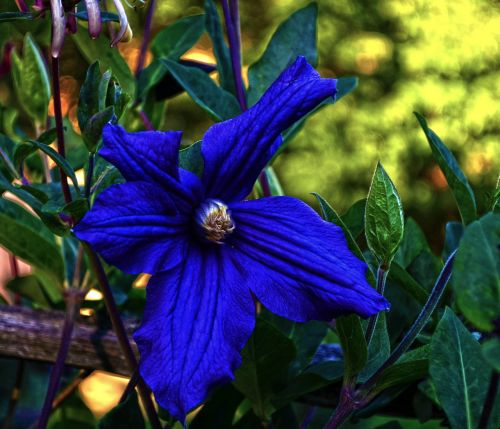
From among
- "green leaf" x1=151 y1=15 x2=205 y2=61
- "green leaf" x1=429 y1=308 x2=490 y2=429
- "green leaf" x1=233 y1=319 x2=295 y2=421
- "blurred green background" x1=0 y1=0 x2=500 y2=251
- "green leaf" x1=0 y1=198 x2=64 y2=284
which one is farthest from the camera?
"blurred green background" x1=0 y1=0 x2=500 y2=251

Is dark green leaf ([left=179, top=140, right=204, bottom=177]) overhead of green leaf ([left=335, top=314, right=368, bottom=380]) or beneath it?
overhead

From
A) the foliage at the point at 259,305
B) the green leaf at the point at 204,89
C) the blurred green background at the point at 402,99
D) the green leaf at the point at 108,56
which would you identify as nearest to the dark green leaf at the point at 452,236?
the foliage at the point at 259,305

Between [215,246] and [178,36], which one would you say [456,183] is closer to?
[215,246]

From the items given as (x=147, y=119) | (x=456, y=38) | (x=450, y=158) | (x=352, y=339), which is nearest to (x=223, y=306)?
(x=352, y=339)

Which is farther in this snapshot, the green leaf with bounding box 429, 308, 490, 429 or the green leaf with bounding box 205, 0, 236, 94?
the green leaf with bounding box 205, 0, 236, 94

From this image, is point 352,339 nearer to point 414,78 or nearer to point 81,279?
point 81,279

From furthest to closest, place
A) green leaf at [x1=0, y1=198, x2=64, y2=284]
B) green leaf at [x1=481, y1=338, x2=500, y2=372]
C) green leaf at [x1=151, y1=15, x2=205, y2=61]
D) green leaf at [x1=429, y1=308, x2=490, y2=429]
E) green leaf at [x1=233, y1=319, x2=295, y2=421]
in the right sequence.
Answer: green leaf at [x1=151, y1=15, x2=205, y2=61] → green leaf at [x1=0, y1=198, x2=64, y2=284] → green leaf at [x1=233, y1=319, x2=295, y2=421] → green leaf at [x1=429, y1=308, x2=490, y2=429] → green leaf at [x1=481, y1=338, x2=500, y2=372]

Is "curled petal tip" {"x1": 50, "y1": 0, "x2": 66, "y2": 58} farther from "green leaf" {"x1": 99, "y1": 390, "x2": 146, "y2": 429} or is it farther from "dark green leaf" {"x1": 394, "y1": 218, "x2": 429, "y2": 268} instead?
"dark green leaf" {"x1": 394, "y1": 218, "x2": 429, "y2": 268}

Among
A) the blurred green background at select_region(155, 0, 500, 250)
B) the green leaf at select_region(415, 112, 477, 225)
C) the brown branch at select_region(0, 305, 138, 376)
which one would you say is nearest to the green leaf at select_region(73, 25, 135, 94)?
the brown branch at select_region(0, 305, 138, 376)
